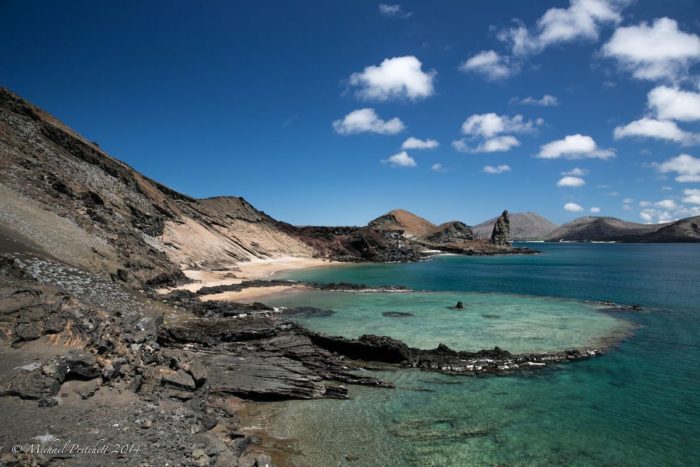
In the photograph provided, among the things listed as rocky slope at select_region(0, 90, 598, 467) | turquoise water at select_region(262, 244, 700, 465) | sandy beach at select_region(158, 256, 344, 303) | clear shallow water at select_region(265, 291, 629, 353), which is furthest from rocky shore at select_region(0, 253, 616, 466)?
sandy beach at select_region(158, 256, 344, 303)

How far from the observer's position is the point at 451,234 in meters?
154

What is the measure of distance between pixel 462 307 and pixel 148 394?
28566 mm

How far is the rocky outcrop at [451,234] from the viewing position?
152413 mm

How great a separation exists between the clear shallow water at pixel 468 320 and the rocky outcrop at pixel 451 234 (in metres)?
112

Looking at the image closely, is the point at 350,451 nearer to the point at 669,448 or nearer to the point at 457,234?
the point at 669,448

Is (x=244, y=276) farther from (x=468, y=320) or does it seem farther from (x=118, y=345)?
(x=118, y=345)

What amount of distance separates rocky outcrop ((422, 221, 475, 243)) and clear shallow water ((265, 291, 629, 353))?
367 ft

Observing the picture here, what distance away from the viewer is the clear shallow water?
23641mm

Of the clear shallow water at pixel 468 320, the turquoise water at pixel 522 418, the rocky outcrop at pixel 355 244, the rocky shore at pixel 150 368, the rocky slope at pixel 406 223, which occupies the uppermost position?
the rocky slope at pixel 406 223

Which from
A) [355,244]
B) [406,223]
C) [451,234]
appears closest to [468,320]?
[355,244]

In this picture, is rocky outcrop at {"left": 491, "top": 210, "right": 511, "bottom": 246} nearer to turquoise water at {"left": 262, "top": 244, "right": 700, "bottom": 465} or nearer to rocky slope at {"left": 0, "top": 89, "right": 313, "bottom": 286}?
rocky slope at {"left": 0, "top": 89, "right": 313, "bottom": 286}

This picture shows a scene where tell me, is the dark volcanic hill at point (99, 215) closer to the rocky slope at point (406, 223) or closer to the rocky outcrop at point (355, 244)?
the rocky outcrop at point (355, 244)

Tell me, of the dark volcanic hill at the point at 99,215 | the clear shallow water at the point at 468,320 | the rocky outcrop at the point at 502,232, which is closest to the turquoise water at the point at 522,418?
the clear shallow water at the point at 468,320

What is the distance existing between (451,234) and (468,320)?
422ft
